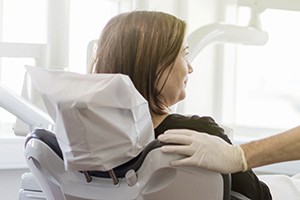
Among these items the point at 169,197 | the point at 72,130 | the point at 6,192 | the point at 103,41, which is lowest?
the point at 6,192

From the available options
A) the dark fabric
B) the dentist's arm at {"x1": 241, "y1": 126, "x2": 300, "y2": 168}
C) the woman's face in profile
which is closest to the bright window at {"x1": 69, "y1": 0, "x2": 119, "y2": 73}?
the woman's face in profile

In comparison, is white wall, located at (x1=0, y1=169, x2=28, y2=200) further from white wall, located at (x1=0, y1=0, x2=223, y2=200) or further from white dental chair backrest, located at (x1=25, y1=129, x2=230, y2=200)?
white dental chair backrest, located at (x1=25, y1=129, x2=230, y2=200)

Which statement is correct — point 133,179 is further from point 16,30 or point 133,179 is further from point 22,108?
point 16,30

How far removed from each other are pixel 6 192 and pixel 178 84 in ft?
4.40

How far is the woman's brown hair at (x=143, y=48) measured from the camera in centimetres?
119

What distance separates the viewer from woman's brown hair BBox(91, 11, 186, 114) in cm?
119

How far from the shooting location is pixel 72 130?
3.06 feet

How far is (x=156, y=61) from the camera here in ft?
3.92

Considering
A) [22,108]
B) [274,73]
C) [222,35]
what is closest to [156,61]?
[22,108]

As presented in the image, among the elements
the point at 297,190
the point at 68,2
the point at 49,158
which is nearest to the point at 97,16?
the point at 68,2

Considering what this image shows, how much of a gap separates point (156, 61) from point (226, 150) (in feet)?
0.91

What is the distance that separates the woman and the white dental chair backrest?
6.7 inches

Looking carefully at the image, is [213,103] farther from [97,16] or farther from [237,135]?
[97,16]

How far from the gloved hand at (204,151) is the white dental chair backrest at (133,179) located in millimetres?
15
